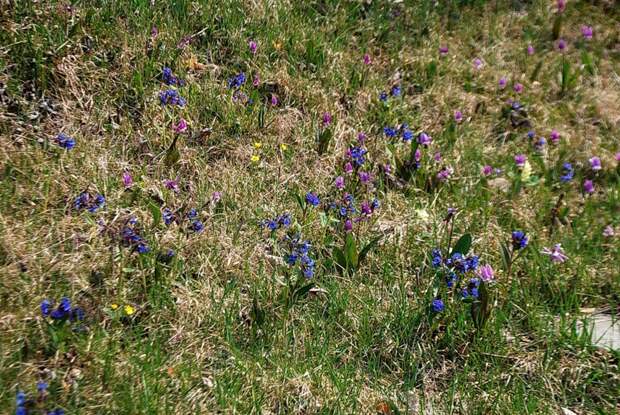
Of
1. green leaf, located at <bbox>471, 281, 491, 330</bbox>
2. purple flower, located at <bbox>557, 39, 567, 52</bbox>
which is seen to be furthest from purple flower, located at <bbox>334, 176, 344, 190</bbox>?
purple flower, located at <bbox>557, 39, 567, 52</bbox>

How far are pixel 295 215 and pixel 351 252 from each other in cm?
38

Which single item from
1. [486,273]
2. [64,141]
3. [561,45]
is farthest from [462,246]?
[561,45]

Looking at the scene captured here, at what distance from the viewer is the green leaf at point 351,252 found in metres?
2.79

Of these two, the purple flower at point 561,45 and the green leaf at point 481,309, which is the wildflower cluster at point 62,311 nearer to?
the green leaf at point 481,309

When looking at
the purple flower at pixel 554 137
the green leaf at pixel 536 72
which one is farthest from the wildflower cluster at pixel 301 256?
the green leaf at pixel 536 72

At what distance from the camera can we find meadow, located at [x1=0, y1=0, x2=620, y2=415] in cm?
237

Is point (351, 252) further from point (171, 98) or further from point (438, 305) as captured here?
point (171, 98)

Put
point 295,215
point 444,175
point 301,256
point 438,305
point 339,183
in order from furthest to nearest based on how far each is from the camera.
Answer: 1. point 444,175
2. point 339,183
3. point 295,215
4. point 301,256
5. point 438,305

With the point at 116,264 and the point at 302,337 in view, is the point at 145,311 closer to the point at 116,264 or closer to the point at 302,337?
the point at 116,264

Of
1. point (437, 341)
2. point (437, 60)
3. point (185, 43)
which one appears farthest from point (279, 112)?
point (437, 341)

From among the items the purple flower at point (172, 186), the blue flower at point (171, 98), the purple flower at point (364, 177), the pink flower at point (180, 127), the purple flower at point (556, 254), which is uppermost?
the blue flower at point (171, 98)

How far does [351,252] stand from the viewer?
2.81m

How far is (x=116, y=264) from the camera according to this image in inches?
103

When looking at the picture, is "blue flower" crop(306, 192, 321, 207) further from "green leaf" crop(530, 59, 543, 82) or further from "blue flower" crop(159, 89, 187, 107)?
"green leaf" crop(530, 59, 543, 82)
